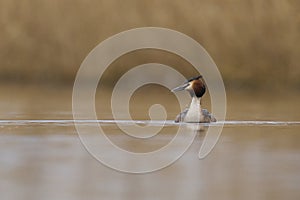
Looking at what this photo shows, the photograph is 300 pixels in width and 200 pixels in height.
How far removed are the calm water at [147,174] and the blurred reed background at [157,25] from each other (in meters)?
1.26

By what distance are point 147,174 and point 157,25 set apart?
338 centimetres

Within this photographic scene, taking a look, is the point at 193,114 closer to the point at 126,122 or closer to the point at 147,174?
the point at 126,122

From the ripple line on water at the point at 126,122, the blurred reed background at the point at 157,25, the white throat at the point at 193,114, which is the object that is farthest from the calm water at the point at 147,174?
the blurred reed background at the point at 157,25

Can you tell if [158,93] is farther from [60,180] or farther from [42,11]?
[60,180]

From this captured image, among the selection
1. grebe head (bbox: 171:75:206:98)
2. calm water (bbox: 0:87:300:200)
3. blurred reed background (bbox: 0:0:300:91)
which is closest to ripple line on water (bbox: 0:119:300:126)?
calm water (bbox: 0:87:300:200)

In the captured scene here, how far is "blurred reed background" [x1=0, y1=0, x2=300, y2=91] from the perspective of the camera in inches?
218

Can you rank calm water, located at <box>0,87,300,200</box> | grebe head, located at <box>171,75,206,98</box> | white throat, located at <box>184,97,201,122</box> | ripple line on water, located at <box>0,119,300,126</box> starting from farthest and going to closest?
grebe head, located at <box>171,75,206,98</box>
white throat, located at <box>184,97,201,122</box>
ripple line on water, located at <box>0,119,300,126</box>
calm water, located at <box>0,87,300,200</box>

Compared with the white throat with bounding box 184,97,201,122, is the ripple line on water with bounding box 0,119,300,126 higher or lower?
lower

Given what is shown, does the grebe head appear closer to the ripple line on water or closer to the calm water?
the calm water

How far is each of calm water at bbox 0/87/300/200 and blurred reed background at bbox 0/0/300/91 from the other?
126cm

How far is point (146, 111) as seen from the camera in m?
4.29

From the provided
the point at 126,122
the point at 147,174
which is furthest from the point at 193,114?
the point at 147,174

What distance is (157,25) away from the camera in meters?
5.57

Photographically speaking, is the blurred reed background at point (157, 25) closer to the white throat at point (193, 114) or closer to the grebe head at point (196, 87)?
the grebe head at point (196, 87)
